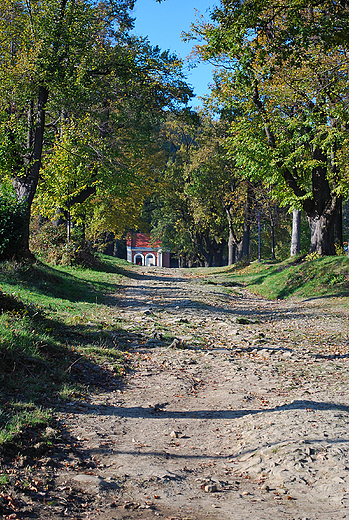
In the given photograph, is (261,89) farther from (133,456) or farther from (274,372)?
(133,456)

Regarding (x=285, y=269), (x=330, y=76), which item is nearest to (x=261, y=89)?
(x=330, y=76)

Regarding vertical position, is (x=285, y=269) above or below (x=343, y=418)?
above

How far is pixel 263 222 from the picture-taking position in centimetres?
3916

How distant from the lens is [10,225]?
41.7 ft

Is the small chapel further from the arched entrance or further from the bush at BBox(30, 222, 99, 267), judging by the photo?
the bush at BBox(30, 222, 99, 267)

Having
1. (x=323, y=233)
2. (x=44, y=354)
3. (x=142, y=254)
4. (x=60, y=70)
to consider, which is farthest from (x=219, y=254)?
(x=44, y=354)

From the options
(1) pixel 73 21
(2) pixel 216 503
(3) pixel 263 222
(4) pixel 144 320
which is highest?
(1) pixel 73 21

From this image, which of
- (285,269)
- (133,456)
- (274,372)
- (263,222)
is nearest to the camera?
(133,456)

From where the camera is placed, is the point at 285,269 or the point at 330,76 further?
the point at 285,269

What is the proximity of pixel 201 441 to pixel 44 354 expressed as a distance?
284 cm

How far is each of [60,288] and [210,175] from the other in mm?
24800

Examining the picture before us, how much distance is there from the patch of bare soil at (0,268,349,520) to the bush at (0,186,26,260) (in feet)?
18.0

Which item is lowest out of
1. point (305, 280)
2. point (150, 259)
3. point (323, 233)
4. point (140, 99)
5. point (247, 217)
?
point (305, 280)

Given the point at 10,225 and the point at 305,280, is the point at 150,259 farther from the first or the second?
the point at 10,225
